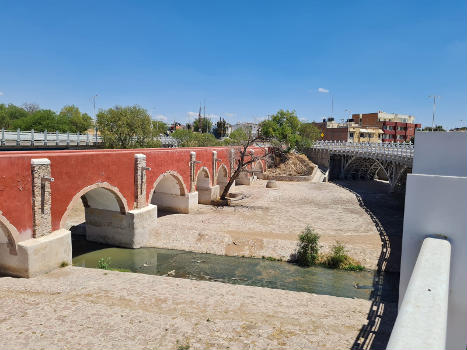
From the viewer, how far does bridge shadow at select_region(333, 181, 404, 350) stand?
427 inches

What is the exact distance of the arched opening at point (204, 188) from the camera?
1211 inches

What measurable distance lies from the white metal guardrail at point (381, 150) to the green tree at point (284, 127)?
5.39m

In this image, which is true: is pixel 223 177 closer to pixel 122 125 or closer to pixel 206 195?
pixel 206 195

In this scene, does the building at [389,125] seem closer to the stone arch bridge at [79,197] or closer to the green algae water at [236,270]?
the stone arch bridge at [79,197]

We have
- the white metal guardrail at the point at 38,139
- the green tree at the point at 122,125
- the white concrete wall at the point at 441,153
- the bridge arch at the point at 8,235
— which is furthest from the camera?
the green tree at the point at 122,125

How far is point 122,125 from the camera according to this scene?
35750 mm

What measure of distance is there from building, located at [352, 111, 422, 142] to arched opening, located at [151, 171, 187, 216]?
2891 inches

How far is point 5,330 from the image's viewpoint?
10266mm

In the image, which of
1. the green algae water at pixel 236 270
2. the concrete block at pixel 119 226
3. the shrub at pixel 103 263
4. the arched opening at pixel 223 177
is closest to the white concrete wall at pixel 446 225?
the green algae water at pixel 236 270

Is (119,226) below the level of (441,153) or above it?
below

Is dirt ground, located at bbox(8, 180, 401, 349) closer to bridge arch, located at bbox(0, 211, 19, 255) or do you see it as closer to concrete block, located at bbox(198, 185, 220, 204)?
bridge arch, located at bbox(0, 211, 19, 255)

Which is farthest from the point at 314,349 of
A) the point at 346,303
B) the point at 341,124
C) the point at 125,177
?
the point at 341,124

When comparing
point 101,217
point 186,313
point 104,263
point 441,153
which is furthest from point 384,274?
point 101,217

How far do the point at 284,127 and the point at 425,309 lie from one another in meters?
61.0
